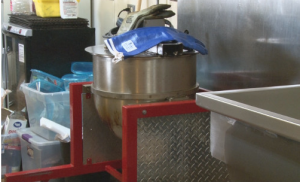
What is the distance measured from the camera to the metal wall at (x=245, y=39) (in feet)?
5.19

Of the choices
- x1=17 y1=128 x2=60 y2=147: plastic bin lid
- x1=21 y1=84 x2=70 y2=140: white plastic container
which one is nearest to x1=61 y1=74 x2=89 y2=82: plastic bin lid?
x1=21 y1=84 x2=70 y2=140: white plastic container

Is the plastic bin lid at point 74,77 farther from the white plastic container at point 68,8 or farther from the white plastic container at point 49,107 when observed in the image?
the white plastic container at point 68,8

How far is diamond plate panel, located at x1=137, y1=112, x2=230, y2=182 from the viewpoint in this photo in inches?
63.8

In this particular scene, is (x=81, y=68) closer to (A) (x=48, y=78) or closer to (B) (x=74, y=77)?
(B) (x=74, y=77)

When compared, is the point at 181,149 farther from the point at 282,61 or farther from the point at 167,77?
the point at 282,61

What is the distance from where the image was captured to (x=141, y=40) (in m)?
1.62

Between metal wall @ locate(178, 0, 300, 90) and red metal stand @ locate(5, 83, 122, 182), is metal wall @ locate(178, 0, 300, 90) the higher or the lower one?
the higher one

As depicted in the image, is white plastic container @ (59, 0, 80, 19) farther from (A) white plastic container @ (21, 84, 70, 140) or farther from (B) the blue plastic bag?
(B) the blue plastic bag

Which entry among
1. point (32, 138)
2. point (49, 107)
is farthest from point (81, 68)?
point (32, 138)

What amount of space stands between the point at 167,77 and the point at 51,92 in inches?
51.8

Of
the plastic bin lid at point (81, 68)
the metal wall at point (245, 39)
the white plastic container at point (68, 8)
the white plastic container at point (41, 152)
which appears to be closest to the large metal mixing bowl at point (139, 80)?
the metal wall at point (245, 39)

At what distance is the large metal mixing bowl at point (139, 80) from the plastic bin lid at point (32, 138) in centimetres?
84

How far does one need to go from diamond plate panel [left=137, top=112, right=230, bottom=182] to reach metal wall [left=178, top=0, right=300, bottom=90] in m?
0.28

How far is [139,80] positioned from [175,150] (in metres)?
0.31
